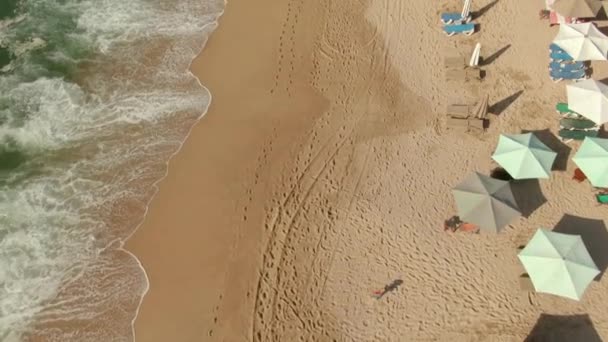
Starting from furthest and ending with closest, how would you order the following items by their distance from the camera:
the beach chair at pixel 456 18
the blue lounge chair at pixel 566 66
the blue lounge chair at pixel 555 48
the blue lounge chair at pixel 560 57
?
the beach chair at pixel 456 18
the blue lounge chair at pixel 555 48
the blue lounge chair at pixel 560 57
the blue lounge chair at pixel 566 66

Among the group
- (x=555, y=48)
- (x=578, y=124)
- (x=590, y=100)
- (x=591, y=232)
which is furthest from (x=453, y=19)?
(x=591, y=232)

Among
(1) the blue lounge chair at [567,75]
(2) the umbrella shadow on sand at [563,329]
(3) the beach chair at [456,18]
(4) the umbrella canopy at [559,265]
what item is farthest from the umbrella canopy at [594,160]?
(3) the beach chair at [456,18]

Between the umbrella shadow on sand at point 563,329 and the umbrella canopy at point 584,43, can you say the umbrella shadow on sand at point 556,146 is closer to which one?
the umbrella canopy at point 584,43

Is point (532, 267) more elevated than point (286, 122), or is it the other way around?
point (286, 122)

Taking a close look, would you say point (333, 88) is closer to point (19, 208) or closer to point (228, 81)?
point (228, 81)

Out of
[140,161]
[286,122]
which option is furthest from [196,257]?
[286,122]

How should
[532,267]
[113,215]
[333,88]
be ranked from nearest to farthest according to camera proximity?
[532,267] → [113,215] → [333,88]

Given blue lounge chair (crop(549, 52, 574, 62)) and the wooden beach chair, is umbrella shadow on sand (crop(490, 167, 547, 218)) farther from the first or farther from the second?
blue lounge chair (crop(549, 52, 574, 62))
